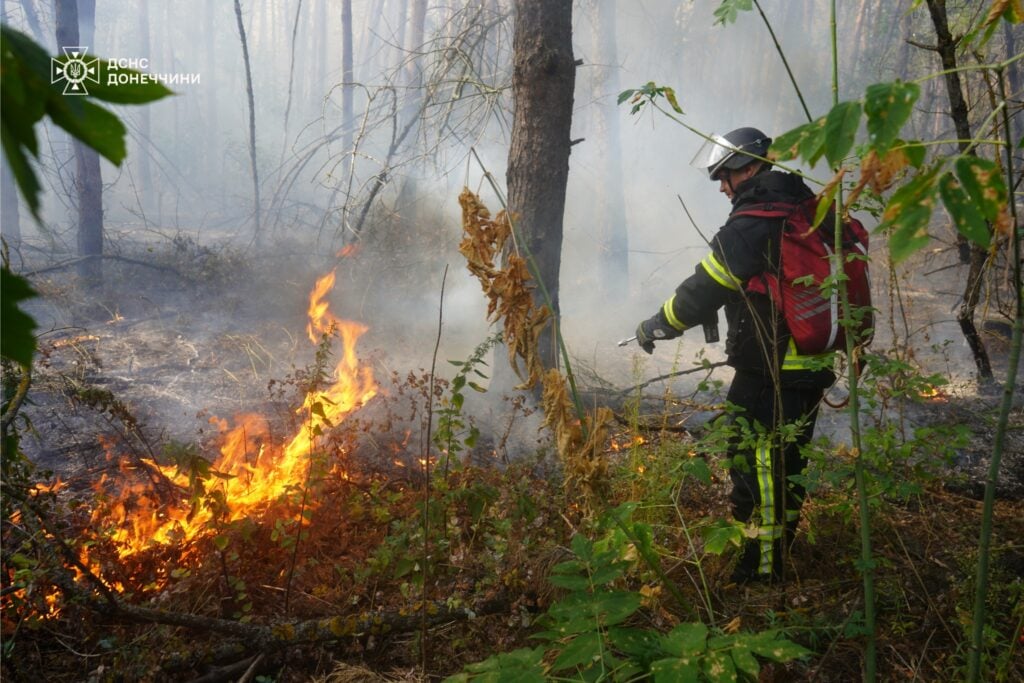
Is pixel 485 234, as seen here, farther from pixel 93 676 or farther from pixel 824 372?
pixel 93 676

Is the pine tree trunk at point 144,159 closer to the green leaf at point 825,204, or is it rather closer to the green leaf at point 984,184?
the green leaf at point 825,204

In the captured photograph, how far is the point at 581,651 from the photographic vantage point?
1.57 m

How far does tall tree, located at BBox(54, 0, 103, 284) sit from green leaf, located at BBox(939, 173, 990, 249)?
10.6 metres

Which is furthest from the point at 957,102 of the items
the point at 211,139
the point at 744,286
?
the point at 211,139

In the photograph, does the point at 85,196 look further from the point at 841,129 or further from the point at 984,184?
the point at 984,184

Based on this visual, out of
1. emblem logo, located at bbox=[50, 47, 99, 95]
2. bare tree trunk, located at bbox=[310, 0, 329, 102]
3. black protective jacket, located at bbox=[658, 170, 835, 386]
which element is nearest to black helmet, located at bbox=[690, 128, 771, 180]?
black protective jacket, located at bbox=[658, 170, 835, 386]

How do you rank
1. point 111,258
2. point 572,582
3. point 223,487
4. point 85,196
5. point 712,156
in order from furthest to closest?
point 85,196
point 111,258
point 712,156
point 223,487
point 572,582

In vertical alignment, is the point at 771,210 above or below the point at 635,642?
above

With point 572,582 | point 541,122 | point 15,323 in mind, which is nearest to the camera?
point 15,323

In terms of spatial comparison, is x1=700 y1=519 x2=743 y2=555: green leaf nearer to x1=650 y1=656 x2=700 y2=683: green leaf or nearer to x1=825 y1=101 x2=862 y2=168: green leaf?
x1=650 y1=656 x2=700 y2=683: green leaf

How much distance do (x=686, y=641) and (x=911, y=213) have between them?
3.39 feet

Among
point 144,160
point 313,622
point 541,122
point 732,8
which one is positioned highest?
point 144,160

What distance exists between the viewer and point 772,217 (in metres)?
3.21

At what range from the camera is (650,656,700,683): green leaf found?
1370 millimetres
